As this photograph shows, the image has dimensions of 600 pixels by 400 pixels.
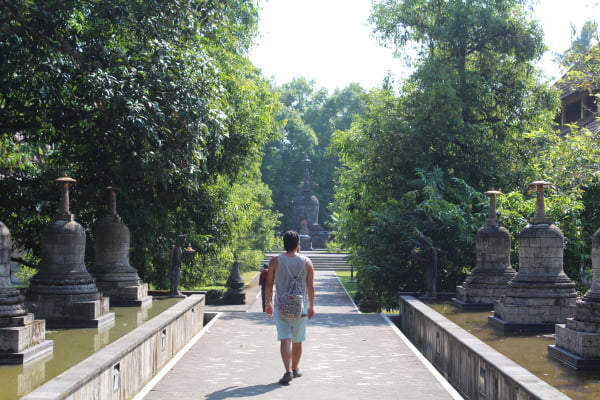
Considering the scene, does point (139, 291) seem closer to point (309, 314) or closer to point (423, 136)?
point (309, 314)

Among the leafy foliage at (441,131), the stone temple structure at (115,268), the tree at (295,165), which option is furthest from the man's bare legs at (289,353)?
the tree at (295,165)

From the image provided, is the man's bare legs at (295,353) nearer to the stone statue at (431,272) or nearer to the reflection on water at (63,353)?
the reflection on water at (63,353)

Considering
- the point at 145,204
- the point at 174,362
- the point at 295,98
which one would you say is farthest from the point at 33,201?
the point at 295,98

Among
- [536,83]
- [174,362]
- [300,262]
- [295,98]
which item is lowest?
[174,362]

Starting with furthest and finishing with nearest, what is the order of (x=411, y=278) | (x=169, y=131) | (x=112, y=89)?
(x=411, y=278) < (x=169, y=131) < (x=112, y=89)

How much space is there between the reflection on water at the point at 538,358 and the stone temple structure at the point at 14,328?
5.50 m

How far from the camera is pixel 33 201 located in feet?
56.2

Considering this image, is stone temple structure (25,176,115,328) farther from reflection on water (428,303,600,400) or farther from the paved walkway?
reflection on water (428,303,600,400)

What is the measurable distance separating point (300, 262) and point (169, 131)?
6.40 meters

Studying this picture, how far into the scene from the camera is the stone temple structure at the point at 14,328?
804cm

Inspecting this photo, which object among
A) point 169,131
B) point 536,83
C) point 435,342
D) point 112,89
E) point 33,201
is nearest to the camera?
point 435,342

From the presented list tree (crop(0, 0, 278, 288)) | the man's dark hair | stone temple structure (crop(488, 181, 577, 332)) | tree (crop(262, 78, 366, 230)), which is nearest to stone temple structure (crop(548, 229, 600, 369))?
stone temple structure (crop(488, 181, 577, 332))

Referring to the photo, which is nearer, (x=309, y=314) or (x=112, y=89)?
(x=309, y=314)

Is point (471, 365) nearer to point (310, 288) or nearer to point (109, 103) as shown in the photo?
point (310, 288)
